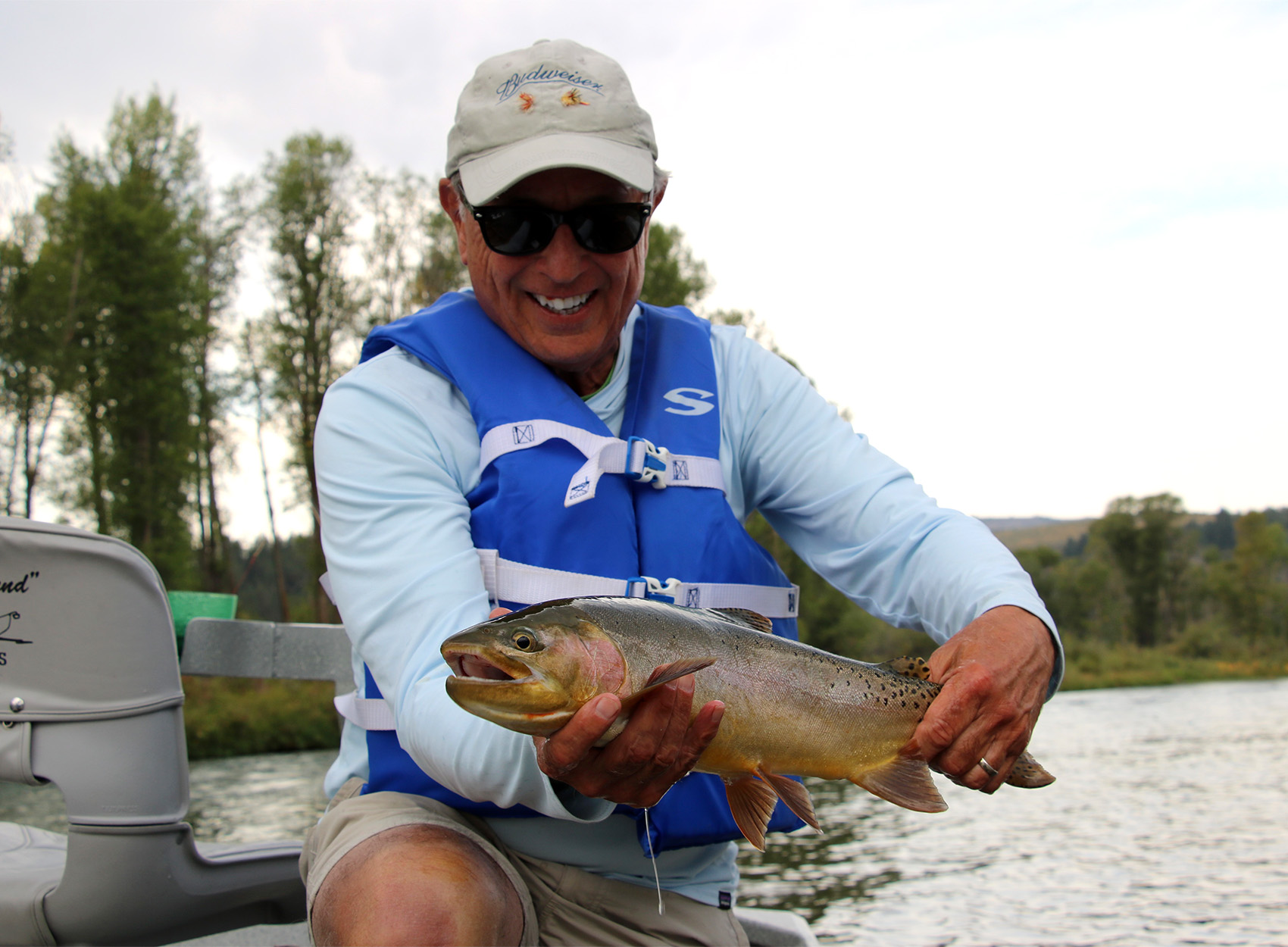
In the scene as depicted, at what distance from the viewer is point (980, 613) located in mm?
2473

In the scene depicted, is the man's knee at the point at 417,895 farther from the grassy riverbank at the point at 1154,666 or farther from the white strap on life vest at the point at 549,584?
the grassy riverbank at the point at 1154,666

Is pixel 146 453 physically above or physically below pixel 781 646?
above

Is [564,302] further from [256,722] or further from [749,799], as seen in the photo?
[256,722]

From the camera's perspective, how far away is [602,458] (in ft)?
9.02

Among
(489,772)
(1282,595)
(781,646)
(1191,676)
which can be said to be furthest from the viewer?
(1282,595)

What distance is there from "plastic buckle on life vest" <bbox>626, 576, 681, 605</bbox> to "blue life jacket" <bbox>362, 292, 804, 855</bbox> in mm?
65

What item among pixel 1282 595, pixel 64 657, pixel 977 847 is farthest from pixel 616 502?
pixel 1282 595

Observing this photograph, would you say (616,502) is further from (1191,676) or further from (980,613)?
(1191,676)

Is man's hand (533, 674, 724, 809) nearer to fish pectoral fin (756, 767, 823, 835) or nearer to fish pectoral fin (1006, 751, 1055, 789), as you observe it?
fish pectoral fin (756, 767, 823, 835)

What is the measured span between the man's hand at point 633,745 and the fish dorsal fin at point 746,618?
11.3 inches

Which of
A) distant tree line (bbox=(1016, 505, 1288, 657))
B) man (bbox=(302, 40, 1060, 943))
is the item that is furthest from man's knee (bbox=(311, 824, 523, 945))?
distant tree line (bbox=(1016, 505, 1288, 657))

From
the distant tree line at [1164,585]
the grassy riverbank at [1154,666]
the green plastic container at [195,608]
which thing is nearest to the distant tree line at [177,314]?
the green plastic container at [195,608]

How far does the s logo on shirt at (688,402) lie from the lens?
3.00m

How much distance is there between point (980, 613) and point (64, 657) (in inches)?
100.0
